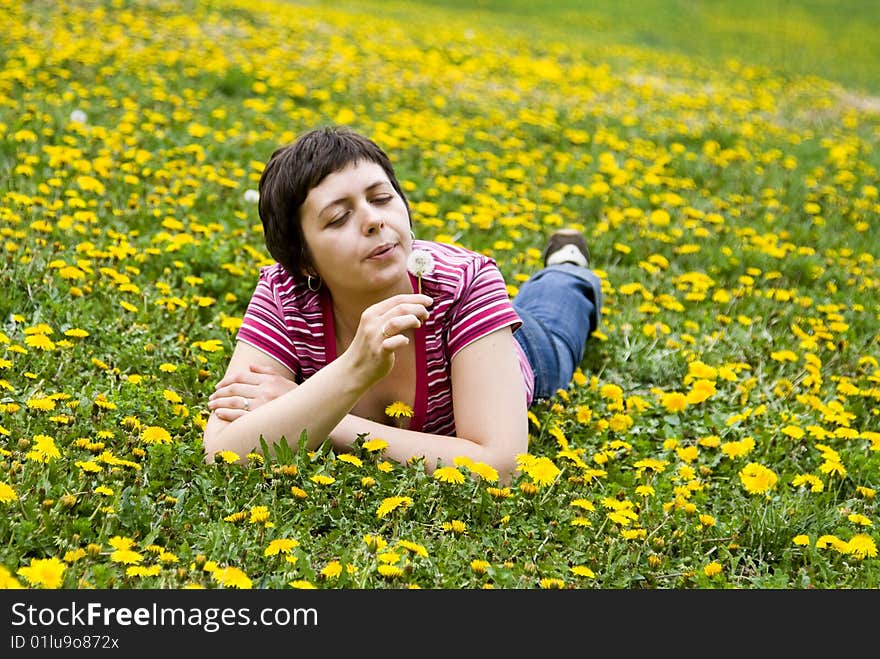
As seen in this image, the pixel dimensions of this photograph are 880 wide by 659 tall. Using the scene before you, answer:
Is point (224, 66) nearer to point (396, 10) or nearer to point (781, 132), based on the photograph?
point (781, 132)

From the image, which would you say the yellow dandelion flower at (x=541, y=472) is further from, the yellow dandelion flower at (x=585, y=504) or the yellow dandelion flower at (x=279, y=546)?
the yellow dandelion flower at (x=279, y=546)

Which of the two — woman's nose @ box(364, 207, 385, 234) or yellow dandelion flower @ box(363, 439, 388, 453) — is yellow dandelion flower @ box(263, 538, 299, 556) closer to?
yellow dandelion flower @ box(363, 439, 388, 453)

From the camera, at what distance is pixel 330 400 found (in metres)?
2.71

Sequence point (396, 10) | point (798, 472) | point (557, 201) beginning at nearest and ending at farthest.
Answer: point (798, 472)
point (557, 201)
point (396, 10)

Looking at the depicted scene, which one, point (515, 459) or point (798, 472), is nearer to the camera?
point (515, 459)

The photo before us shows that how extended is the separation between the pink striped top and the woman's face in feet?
0.69

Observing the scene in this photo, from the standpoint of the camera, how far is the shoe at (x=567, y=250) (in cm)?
472

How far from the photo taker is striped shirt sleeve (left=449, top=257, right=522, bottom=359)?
3037 mm

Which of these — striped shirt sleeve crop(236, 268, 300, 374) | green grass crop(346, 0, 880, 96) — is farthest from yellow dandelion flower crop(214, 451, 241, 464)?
green grass crop(346, 0, 880, 96)

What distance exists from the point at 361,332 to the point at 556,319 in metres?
1.50

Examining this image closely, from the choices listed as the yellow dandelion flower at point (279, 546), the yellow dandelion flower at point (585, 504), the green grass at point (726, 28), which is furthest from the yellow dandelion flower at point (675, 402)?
the green grass at point (726, 28)

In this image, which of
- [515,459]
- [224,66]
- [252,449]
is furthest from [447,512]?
[224,66]

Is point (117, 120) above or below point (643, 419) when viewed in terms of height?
above

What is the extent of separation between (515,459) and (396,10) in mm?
15747
